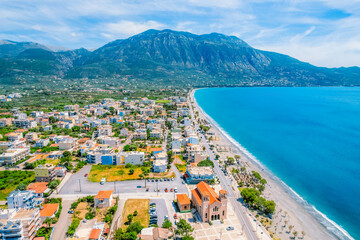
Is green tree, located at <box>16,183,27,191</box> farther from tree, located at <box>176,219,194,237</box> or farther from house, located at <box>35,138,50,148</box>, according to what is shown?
tree, located at <box>176,219,194,237</box>

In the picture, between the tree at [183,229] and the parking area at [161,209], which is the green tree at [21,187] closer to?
the parking area at [161,209]

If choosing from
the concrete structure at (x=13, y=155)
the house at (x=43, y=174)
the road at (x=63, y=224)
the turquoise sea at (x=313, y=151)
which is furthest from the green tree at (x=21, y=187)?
the turquoise sea at (x=313, y=151)

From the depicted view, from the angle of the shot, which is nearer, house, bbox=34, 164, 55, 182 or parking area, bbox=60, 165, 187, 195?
parking area, bbox=60, 165, 187, 195

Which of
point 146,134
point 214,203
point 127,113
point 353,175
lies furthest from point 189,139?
point 127,113

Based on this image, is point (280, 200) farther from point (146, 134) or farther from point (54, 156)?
point (54, 156)

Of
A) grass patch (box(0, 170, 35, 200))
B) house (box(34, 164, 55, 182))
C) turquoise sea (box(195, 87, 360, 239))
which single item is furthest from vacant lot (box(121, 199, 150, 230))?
turquoise sea (box(195, 87, 360, 239))
